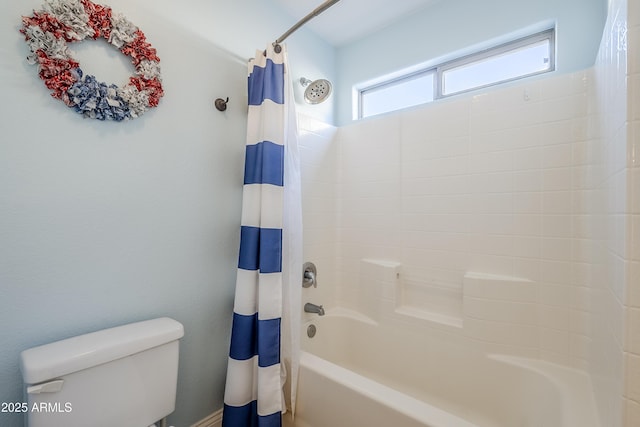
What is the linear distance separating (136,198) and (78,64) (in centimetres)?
52

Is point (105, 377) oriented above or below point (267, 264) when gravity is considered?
below

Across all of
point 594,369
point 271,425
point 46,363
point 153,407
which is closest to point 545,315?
point 594,369

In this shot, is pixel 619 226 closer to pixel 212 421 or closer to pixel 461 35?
pixel 461 35

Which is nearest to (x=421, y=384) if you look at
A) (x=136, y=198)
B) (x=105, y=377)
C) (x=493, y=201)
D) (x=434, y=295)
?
(x=434, y=295)

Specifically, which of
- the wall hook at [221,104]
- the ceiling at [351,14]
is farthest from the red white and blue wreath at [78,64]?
the ceiling at [351,14]

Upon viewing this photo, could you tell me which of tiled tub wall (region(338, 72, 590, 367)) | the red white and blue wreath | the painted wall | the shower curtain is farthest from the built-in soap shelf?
the red white and blue wreath

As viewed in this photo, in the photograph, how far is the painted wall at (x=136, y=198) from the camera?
2.98 feet

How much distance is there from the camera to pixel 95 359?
875 millimetres

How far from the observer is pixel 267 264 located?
128 cm

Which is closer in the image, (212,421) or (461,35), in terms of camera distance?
(212,421)

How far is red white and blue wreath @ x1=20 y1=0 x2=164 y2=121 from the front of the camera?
0.92m

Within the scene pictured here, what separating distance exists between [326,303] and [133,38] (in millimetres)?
1903

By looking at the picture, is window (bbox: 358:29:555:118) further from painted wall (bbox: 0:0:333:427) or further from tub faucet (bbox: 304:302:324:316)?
tub faucet (bbox: 304:302:324:316)

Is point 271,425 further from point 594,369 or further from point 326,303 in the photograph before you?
point 594,369
